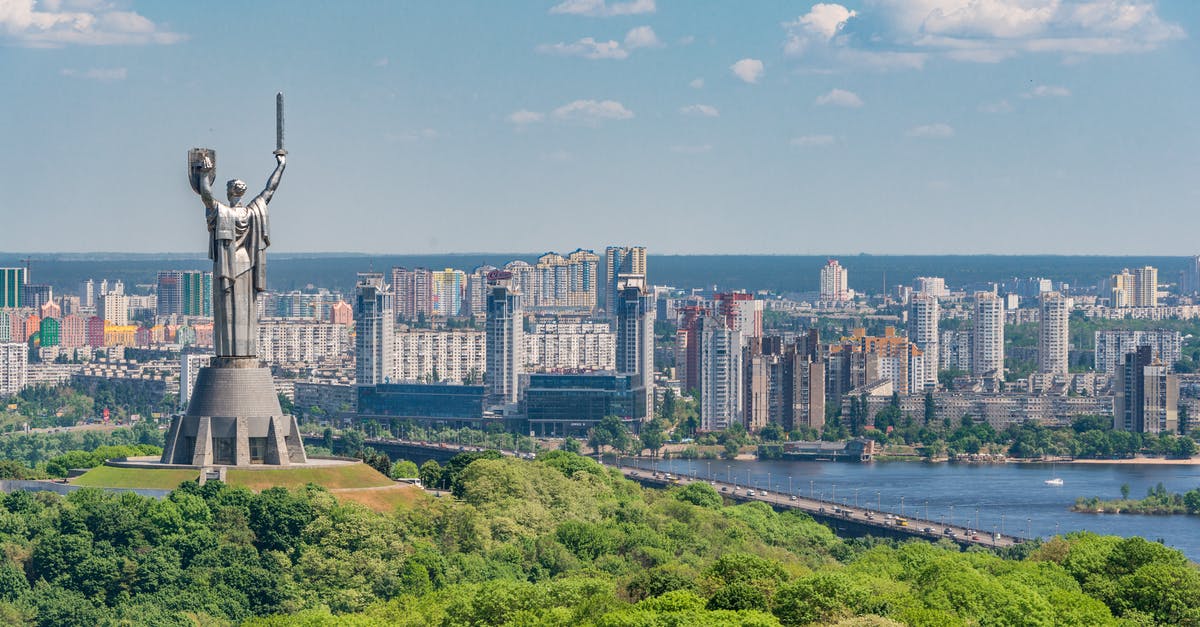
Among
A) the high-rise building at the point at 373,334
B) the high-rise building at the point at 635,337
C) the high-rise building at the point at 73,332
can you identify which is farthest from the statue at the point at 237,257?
the high-rise building at the point at 73,332

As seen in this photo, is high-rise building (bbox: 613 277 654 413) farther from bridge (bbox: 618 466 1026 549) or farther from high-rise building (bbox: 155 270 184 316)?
high-rise building (bbox: 155 270 184 316)

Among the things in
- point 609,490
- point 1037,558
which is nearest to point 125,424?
point 609,490

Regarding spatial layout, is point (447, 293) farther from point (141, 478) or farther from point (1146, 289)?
point (141, 478)

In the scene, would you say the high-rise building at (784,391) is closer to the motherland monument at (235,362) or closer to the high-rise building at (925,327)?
the high-rise building at (925,327)

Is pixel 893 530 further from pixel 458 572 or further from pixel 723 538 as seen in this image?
pixel 458 572

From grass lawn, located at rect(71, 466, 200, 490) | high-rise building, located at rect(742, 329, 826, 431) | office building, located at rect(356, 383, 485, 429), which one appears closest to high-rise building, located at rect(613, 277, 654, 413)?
high-rise building, located at rect(742, 329, 826, 431)

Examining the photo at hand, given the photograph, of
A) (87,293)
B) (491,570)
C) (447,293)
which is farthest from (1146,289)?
(491,570)
